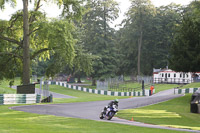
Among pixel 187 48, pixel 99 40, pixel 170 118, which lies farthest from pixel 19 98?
pixel 99 40

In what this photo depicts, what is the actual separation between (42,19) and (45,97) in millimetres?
7643

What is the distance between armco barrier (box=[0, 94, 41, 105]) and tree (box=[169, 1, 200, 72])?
14.5 meters

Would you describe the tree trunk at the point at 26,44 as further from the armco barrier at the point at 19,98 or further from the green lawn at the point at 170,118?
the green lawn at the point at 170,118

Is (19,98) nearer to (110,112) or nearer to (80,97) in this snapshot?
(110,112)

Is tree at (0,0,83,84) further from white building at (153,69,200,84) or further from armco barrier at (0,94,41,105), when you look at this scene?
white building at (153,69,200,84)

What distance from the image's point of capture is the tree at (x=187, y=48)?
32500mm

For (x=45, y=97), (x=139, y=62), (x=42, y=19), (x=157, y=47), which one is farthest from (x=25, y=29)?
(x=157, y=47)

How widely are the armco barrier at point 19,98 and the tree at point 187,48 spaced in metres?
14.5

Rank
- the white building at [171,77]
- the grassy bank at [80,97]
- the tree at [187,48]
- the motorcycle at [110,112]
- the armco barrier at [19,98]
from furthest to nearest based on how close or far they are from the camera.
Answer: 1. the white building at [171,77]
2. the grassy bank at [80,97]
3. the tree at [187,48]
4. the armco barrier at [19,98]
5. the motorcycle at [110,112]

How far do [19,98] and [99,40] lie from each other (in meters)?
42.3

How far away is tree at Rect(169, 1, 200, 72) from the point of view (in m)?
32.5

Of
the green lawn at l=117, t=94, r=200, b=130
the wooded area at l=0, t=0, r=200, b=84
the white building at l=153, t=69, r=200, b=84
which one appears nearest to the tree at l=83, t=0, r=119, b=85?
the wooded area at l=0, t=0, r=200, b=84

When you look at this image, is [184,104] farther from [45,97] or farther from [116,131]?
[116,131]

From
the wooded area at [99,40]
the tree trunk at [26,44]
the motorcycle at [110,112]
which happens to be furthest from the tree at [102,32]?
the motorcycle at [110,112]
